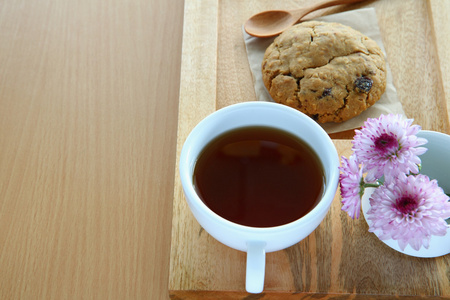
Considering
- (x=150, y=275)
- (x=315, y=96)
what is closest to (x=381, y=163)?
(x=315, y=96)

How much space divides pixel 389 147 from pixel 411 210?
0.22 feet

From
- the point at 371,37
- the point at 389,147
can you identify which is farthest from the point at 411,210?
the point at 371,37

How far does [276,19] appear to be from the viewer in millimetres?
825

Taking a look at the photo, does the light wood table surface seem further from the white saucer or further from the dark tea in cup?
the white saucer

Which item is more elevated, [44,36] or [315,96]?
[44,36]

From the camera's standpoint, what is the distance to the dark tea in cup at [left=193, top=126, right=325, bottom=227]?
554 millimetres

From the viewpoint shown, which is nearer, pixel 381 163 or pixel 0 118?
pixel 381 163

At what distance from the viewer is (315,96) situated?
0.71 meters

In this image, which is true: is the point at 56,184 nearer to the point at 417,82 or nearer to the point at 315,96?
the point at 315,96

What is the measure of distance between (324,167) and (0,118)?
586mm

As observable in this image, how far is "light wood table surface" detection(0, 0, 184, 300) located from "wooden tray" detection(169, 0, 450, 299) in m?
0.08

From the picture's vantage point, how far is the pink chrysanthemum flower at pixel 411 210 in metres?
0.45

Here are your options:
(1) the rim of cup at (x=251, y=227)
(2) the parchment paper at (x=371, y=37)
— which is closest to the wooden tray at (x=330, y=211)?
(2) the parchment paper at (x=371, y=37)

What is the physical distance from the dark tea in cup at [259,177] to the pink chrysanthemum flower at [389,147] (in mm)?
77
